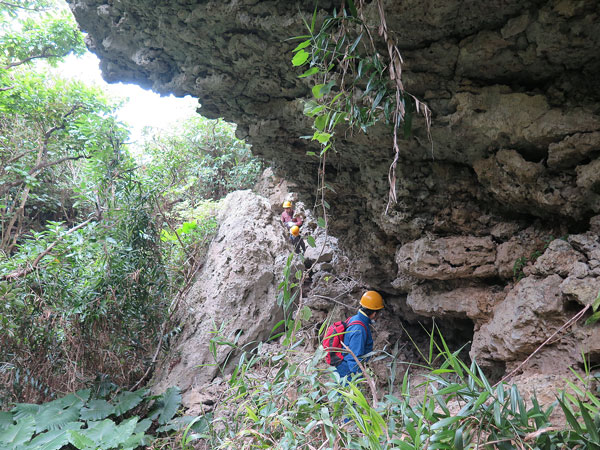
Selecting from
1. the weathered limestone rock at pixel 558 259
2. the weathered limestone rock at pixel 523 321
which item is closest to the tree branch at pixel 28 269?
the weathered limestone rock at pixel 523 321

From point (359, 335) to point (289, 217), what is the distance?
4.20 m

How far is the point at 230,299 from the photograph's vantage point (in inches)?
193

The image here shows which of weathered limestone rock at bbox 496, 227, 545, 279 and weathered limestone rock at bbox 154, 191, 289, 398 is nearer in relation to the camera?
weathered limestone rock at bbox 496, 227, 545, 279

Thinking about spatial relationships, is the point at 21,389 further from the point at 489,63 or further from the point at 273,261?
the point at 489,63

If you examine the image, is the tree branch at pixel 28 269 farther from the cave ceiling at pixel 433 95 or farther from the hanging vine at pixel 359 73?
the hanging vine at pixel 359 73

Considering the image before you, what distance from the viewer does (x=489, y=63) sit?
2.44 meters

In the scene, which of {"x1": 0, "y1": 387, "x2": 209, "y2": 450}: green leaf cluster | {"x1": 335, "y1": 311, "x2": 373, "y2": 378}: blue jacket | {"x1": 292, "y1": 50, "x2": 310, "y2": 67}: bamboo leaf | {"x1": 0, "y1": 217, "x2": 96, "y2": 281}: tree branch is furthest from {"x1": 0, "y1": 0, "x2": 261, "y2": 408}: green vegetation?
{"x1": 292, "y1": 50, "x2": 310, "y2": 67}: bamboo leaf

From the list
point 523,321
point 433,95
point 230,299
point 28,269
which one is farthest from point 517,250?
point 28,269

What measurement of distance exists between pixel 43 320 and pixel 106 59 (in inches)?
123

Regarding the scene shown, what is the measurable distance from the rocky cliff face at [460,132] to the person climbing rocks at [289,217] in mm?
2783

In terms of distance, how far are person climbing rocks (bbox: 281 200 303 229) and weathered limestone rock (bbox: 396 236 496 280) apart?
3.69m

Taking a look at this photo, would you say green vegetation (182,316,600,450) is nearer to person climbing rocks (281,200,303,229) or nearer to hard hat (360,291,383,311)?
hard hat (360,291,383,311)

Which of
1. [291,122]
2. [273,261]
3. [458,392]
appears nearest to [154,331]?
[273,261]

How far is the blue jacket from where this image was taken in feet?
11.3
